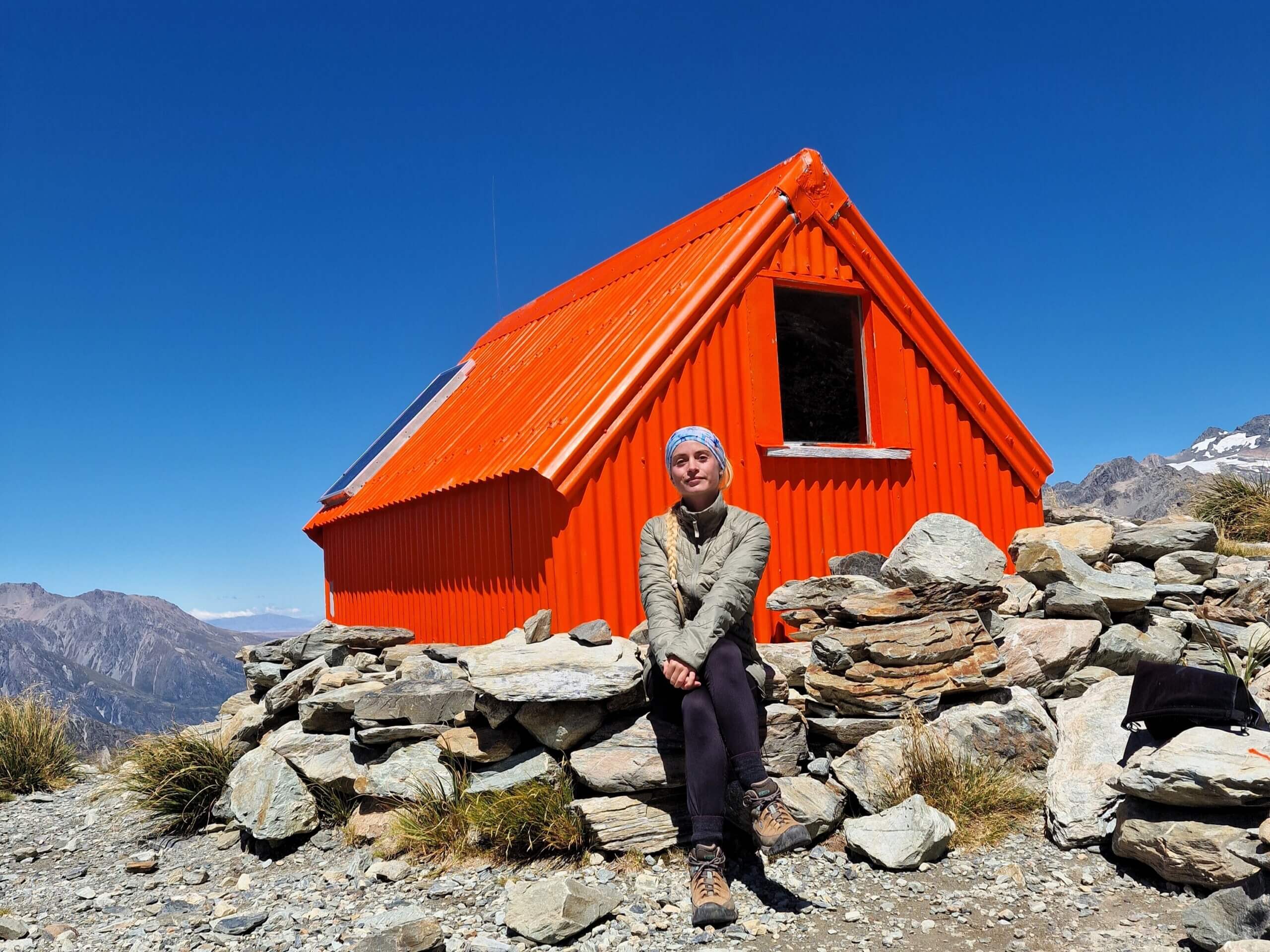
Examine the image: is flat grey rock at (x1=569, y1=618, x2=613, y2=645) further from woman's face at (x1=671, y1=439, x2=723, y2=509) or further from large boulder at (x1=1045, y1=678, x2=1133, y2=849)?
large boulder at (x1=1045, y1=678, x2=1133, y2=849)

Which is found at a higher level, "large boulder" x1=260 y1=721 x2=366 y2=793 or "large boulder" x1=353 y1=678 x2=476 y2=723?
"large boulder" x1=353 y1=678 x2=476 y2=723

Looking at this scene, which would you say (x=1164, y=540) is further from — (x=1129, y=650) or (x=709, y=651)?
(x=709, y=651)

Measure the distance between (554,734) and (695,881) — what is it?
146cm

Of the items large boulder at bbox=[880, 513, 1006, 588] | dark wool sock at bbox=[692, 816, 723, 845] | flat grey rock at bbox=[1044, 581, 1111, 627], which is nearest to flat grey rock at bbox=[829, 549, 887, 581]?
large boulder at bbox=[880, 513, 1006, 588]

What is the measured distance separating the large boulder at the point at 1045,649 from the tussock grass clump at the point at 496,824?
323 centimetres

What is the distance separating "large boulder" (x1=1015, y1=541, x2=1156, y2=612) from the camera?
751 centimetres

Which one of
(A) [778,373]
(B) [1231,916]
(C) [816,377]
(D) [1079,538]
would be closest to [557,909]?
(B) [1231,916]

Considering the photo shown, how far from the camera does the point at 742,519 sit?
18.1ft

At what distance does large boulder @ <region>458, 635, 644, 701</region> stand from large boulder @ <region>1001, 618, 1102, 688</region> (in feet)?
9.14

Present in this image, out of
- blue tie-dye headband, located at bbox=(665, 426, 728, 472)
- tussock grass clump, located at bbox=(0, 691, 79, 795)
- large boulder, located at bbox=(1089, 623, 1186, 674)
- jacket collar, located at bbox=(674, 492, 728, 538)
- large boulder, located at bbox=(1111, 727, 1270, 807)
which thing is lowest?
tussock grass clump, located at bbox=(0, 691, 79, 795)

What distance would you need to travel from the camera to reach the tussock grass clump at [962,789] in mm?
5422

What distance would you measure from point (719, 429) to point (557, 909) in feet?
14.1

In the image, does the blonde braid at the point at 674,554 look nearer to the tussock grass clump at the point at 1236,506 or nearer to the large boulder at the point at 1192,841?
the large boulder at the point at 1192,841

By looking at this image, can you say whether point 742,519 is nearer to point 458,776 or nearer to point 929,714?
point 929,714
